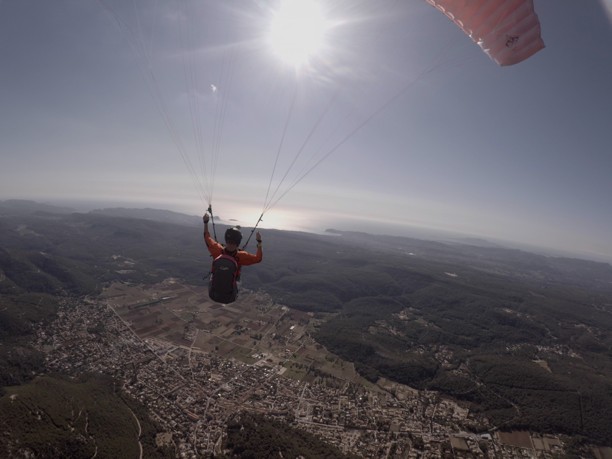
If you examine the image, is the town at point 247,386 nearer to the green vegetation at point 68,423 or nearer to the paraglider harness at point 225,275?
the green vegetation at point 68,423

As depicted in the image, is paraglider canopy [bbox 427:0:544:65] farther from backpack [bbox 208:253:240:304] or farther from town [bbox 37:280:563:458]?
town [bbox 37:280:563:458]

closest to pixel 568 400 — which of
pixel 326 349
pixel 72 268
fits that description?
pixel 326 349

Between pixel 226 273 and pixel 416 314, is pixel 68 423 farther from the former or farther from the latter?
pixel 416 314

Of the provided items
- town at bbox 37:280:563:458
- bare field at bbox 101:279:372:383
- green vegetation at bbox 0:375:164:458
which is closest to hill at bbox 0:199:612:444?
town at bbox 37:280:563:458

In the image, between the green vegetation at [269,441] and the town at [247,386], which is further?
the town at [247,386]

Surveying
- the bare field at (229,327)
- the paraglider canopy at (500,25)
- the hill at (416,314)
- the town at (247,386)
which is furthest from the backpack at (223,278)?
the hill at (416,314)

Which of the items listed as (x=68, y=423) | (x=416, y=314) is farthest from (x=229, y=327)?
(x=416, y=314)
